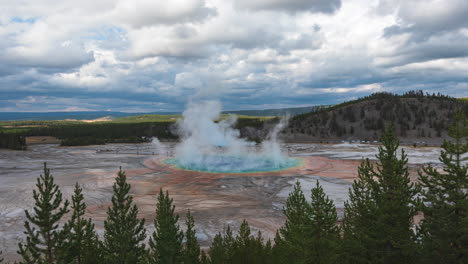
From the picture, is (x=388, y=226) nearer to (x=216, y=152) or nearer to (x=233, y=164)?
(x=233, y=164)

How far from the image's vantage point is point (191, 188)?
139 feet

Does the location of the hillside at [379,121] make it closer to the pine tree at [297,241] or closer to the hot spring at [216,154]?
the hot spring at [216,154]

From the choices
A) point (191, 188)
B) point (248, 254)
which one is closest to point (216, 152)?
point (191, 188)

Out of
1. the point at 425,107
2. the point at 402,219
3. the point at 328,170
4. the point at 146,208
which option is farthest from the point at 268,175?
the point at 425,107

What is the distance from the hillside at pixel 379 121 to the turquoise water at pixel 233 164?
6319 centimetres

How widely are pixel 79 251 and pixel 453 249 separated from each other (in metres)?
17.7

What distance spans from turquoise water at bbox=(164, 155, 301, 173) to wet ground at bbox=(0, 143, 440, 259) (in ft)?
10.6

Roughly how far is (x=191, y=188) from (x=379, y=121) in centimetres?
10999

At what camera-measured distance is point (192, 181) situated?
155ft

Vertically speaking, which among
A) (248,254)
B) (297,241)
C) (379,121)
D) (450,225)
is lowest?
(248,254)

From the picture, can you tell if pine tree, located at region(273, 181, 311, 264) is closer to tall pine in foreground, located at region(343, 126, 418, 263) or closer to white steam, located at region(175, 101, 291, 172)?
tall pine in foreground, located at region(343, 126, 418, 263)

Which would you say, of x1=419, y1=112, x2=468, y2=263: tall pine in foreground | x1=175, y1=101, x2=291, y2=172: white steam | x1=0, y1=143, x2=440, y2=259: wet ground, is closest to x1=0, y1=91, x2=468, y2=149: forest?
x1=175, y1=101, x2=291, y2=172: white steam

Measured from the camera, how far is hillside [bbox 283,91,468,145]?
119 meters

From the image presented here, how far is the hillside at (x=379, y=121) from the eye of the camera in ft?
390
